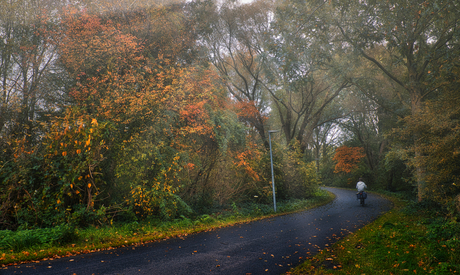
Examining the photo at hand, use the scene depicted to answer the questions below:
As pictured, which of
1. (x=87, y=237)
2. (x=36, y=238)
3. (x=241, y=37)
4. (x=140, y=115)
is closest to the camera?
(x=36, y=238)

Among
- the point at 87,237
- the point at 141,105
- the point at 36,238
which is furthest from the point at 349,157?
the point at 36,238

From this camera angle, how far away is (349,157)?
30.2 meters

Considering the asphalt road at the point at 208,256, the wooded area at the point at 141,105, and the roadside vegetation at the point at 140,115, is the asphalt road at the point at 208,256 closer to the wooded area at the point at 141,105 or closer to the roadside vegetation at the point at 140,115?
the roadside vegetation at the point at 140,115

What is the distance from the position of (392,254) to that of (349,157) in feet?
89.1

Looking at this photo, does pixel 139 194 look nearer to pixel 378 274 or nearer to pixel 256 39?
pixel 378 274

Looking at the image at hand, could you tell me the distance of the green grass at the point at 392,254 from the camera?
4703 millimetres

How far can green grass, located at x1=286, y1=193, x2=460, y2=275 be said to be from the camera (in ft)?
15.4

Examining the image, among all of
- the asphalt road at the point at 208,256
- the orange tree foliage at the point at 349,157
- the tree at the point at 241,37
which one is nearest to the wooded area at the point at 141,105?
the asphalt road at the point at 208,256

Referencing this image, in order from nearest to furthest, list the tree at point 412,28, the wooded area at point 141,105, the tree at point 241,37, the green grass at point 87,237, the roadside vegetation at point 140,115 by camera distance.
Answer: the green grass at point 87,237 → the roadside vegetation at point 140,115 → the wooded area at point 141,105 → the tree at point 412,28 → the tree at point 241,37

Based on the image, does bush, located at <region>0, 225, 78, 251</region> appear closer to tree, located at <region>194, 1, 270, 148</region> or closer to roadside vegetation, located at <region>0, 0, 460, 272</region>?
roadside vegetation, located at <region>0, 0, 460, 272</region>

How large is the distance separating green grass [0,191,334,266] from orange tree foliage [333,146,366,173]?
2332cm

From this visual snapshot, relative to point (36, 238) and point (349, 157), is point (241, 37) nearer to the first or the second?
point (36, 238)

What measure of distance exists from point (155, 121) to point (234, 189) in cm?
693

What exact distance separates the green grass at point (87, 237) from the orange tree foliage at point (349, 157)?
23318 millimetres
